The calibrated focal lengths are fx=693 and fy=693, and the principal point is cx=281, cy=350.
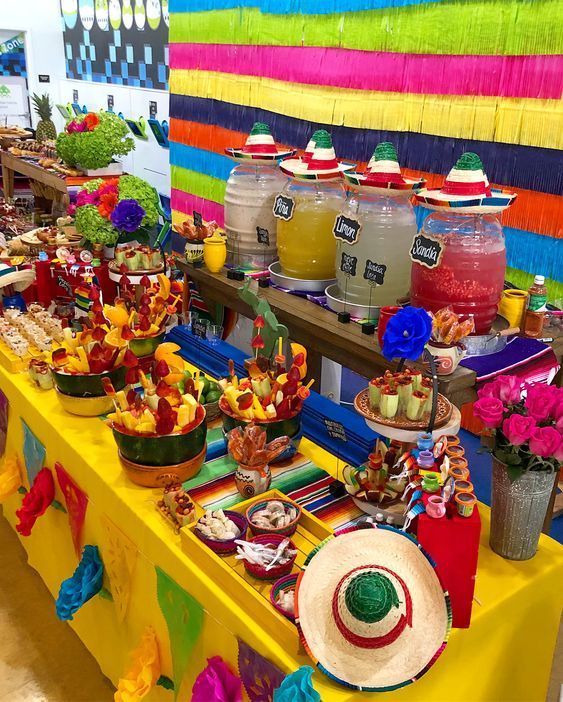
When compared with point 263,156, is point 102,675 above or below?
below

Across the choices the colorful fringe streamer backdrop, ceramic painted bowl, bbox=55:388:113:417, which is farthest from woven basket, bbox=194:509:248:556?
the colorful fringe streamer backdrop

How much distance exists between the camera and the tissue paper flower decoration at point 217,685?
1.31m

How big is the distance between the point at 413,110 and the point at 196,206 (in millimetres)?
2486

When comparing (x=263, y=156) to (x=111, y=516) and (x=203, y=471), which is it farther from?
(x=111, y=516)

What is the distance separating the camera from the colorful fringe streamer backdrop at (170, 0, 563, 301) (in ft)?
9.08

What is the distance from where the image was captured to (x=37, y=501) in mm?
2062

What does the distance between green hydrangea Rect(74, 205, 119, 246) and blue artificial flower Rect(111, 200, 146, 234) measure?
0.30 feet

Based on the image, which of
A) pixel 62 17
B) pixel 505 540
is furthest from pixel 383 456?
pixel 62 17

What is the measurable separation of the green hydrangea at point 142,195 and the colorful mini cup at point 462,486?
91.8 inches

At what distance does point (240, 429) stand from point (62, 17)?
7.96m

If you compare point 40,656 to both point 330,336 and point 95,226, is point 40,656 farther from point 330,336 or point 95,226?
point 95,226

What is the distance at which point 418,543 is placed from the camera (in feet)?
3.84

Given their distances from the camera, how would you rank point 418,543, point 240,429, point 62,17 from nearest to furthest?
point 418,543 → point 240,429 → point 62,17

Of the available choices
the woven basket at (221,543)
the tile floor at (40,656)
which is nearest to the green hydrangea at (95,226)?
the tile floor at (40,656)
